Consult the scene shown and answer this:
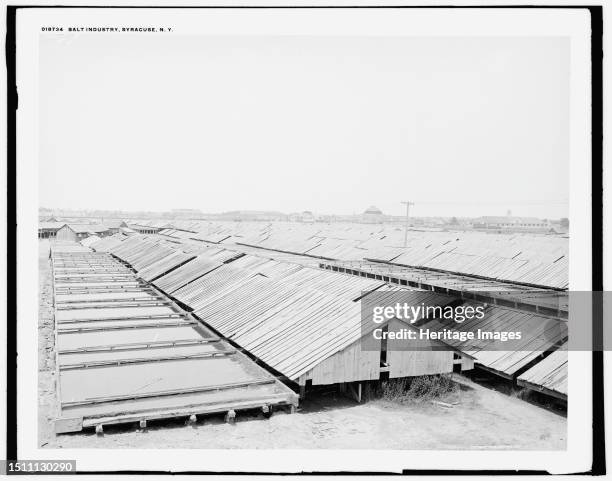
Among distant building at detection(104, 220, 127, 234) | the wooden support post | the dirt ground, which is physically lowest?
the dirt ground

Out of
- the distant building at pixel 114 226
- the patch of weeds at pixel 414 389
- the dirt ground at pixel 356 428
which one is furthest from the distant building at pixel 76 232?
the patch of weeds at pixel 414 389

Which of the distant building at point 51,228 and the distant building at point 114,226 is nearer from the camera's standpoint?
the distant building at point 51,228

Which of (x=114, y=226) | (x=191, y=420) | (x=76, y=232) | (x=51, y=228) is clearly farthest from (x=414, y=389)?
(x=114, y=226)

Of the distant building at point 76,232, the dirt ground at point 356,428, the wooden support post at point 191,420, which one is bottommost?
the dirt ground at point 356,428

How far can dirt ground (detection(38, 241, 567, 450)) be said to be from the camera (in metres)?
11.9

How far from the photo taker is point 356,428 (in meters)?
13.0

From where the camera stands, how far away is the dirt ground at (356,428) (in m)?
11.9

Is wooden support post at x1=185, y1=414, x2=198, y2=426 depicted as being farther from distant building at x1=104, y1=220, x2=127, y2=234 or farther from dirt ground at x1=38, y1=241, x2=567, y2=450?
distant building at x1=104, y1=220, x2=127, y2=234

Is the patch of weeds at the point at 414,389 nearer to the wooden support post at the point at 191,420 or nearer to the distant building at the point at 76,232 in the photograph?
the wooden support post at the point at 191,420

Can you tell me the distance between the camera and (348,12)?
34.7ft

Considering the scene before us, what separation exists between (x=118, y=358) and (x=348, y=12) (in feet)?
38.9

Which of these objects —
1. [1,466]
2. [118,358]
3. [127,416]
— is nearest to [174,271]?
[118,358]

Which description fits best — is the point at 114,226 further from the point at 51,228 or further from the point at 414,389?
the point at 414,389

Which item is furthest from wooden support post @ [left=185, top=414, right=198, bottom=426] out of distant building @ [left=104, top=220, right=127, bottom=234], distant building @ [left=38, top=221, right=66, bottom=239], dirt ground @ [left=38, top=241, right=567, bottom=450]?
distant building @ [left=104, top=220, right=127, bottom=234]
